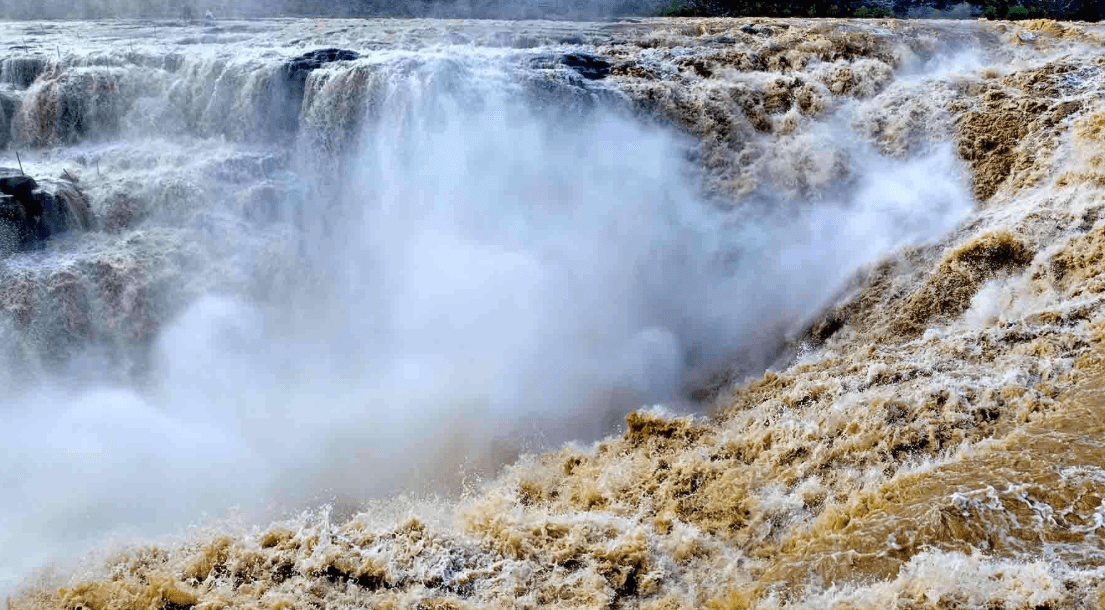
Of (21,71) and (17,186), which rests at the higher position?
(21,71)

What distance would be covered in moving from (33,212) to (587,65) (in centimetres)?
731

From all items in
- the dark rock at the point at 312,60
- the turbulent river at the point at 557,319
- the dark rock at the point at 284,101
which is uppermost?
the dark rock at the point at 312,60

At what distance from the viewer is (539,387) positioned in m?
7.71

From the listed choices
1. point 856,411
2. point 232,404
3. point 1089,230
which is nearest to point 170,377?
point 232,404

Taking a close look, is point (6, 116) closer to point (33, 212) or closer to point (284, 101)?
point (33, 212)

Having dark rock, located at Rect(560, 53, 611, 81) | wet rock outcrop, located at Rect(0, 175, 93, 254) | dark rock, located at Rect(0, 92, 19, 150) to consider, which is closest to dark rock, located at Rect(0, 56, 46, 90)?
dark rock, located at Rect(0, 92, 19, 150)

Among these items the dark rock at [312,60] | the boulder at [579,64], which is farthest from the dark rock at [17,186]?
the boulder at [579,64]

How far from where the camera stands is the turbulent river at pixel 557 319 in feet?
15.0

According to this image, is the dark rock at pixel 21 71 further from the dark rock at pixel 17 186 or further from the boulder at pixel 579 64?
the boulder at pixel 579 64

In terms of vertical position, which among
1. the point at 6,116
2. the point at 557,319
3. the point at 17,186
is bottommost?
the point at 557,319

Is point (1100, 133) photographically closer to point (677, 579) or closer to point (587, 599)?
point (677, 579)

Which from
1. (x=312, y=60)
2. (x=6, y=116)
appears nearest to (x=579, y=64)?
(x=312, y=60)

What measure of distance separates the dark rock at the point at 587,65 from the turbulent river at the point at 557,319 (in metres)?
0.12

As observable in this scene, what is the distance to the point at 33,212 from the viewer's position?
848 centimetres
